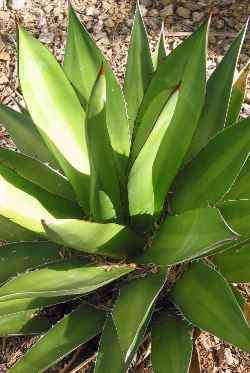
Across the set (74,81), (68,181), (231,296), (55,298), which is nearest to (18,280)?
(55,298)

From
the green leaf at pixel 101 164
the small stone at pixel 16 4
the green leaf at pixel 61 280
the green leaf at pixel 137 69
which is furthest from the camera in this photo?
the small stone at pixel 16 4

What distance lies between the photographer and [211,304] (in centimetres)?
138

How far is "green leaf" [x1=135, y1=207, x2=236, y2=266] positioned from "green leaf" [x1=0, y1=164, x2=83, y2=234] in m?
0.27

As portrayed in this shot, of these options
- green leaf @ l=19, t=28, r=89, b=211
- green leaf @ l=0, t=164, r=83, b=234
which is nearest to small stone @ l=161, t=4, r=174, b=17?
green leaf @ l=19, t=28, r=89, b=211

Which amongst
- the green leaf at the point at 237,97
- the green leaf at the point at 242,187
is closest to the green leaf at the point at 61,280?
the green leaf at the point at 242,187

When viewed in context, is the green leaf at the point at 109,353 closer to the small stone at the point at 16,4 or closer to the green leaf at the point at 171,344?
the green leaf at the point at 171,344

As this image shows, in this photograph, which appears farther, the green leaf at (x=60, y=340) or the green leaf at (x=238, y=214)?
the green leaf at (x=60, y=340)

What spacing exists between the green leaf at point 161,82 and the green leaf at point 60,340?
483 millimetres

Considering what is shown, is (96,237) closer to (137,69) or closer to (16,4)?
(137,69)

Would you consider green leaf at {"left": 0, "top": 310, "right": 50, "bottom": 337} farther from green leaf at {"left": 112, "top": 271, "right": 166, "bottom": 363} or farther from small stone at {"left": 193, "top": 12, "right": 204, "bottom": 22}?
small stone at {"left": 193, "top": 12, "right": 204, "bottom": 22}

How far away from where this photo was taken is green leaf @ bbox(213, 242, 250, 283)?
4.91 feet

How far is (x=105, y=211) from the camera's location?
4.75ft

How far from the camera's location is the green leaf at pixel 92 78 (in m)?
1.50

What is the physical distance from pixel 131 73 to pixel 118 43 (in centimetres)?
93
